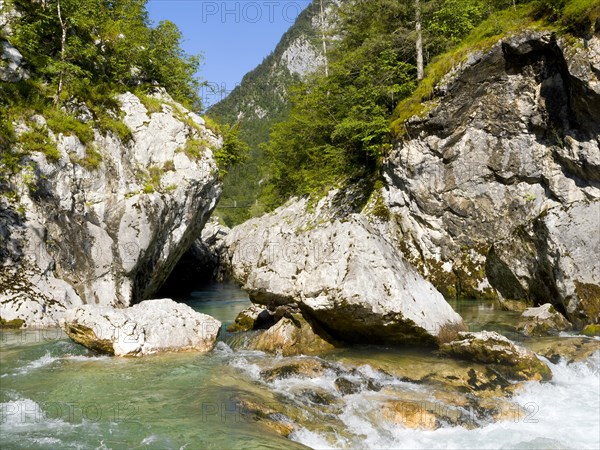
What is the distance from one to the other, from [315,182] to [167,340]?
68.7ft

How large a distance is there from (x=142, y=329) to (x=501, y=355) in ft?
28.5

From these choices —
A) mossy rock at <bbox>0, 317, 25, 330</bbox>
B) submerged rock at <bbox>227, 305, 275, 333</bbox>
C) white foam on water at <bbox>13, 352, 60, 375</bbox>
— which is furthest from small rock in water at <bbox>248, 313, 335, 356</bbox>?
mossy rock at <bbox>0, 317, 25, 330</bbox>

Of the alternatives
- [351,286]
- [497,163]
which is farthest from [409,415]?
[497,163]

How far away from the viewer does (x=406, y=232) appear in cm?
2309

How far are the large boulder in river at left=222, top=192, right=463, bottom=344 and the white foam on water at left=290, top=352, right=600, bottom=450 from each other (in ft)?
9.20

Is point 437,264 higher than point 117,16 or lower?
lower

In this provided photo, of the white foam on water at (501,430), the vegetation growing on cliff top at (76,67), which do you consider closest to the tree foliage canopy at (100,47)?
the vegetation growing on cliff top at (76,67)

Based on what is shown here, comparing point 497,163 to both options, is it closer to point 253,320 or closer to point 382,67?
point 382,67

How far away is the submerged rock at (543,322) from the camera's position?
1301 cm

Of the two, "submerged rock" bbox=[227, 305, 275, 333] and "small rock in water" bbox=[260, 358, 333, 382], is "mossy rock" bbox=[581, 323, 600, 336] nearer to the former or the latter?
"small rock in water" bbox=[260, 358, 333, 382]

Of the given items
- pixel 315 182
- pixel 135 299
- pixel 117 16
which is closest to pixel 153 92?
pixel 117 16

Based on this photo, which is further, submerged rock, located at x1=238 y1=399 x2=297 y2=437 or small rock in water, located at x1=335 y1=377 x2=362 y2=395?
small rock in water, located at x1=335 y1=377 x2=362 y2=395

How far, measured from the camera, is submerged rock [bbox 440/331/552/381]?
952 cm

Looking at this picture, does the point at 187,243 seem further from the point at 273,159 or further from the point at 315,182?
the point at 273,159
